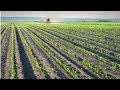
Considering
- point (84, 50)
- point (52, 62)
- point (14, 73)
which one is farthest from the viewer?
point (84, 50)
